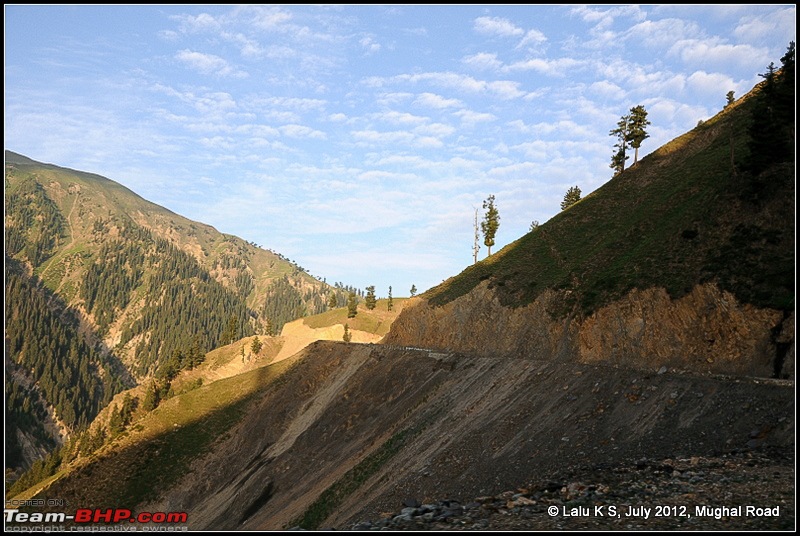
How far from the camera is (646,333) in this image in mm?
37250

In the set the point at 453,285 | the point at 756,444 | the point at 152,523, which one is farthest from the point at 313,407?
the point at 756,444

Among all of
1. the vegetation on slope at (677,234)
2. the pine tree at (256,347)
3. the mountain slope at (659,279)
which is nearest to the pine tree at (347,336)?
the pine tree at (256,347)

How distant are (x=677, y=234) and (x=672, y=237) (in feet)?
1.66

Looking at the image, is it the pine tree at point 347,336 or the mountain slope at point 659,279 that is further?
the pine tree at point 347,336

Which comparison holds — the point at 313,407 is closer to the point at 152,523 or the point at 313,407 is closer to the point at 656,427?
the point at 152,523

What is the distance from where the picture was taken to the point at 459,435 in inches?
1323

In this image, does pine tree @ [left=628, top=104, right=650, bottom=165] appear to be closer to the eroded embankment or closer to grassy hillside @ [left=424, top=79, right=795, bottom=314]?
grassy hillside @ [left=424, top=79, right=795, bottom=314]

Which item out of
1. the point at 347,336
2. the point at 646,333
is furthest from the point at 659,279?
the point at 347,336

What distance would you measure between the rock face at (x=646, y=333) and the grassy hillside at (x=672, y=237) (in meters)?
1.26

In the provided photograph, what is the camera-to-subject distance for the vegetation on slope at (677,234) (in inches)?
1358

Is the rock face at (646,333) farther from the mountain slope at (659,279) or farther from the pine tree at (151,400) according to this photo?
the pine tree at (151,400)

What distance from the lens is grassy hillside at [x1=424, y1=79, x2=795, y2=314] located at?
34.3 metres

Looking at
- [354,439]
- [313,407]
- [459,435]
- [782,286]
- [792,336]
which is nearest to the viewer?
[792,336]

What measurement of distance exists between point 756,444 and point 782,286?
15436mm
